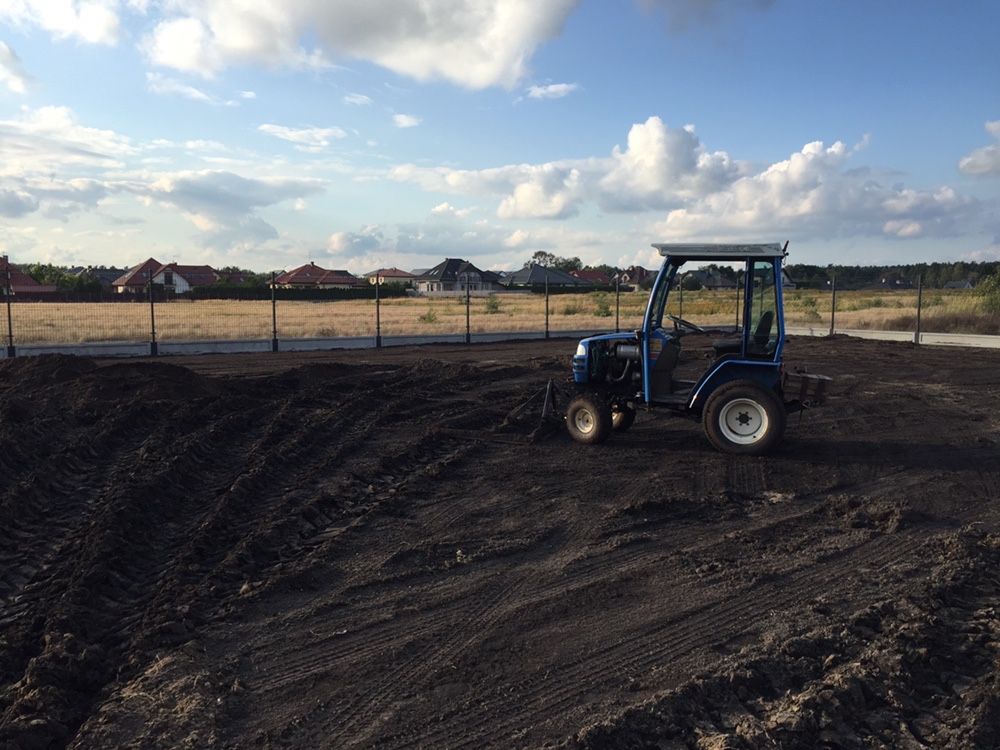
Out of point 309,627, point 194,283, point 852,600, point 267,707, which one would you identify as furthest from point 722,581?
point 194,283

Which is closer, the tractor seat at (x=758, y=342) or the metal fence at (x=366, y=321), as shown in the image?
the tractor seat at (x=758, y=342)

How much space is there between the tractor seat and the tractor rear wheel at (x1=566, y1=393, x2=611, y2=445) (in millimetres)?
1524

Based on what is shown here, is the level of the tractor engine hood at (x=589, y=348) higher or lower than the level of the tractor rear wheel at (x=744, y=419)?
higher

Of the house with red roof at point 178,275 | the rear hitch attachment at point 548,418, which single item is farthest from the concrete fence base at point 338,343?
the house with red roof at point 178,275

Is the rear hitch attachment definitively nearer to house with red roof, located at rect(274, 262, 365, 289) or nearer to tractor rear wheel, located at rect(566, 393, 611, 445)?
tractor rear wheel, located at rect(566, 393, 611, 445)

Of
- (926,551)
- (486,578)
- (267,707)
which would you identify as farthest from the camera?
(926,551)

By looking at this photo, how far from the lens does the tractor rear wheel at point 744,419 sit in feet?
29.7

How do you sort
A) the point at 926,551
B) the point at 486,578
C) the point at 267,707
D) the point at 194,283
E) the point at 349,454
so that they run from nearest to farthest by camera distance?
the point at 267,707 < the point at 486,578 < the point at 926,551 < the point at 349,454 < the point at 194,283

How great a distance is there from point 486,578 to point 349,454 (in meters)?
4.09

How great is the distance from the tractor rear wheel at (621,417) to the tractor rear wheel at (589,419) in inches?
9.8

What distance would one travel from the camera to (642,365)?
961cm

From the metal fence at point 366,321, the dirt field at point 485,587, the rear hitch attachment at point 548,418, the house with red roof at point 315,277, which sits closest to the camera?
the dirt field at point 485,587

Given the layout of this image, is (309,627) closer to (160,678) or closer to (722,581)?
(160,678)

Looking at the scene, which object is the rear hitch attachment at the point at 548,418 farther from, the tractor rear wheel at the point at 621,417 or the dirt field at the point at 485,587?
the tractor rear wheel at the point at 621,417
